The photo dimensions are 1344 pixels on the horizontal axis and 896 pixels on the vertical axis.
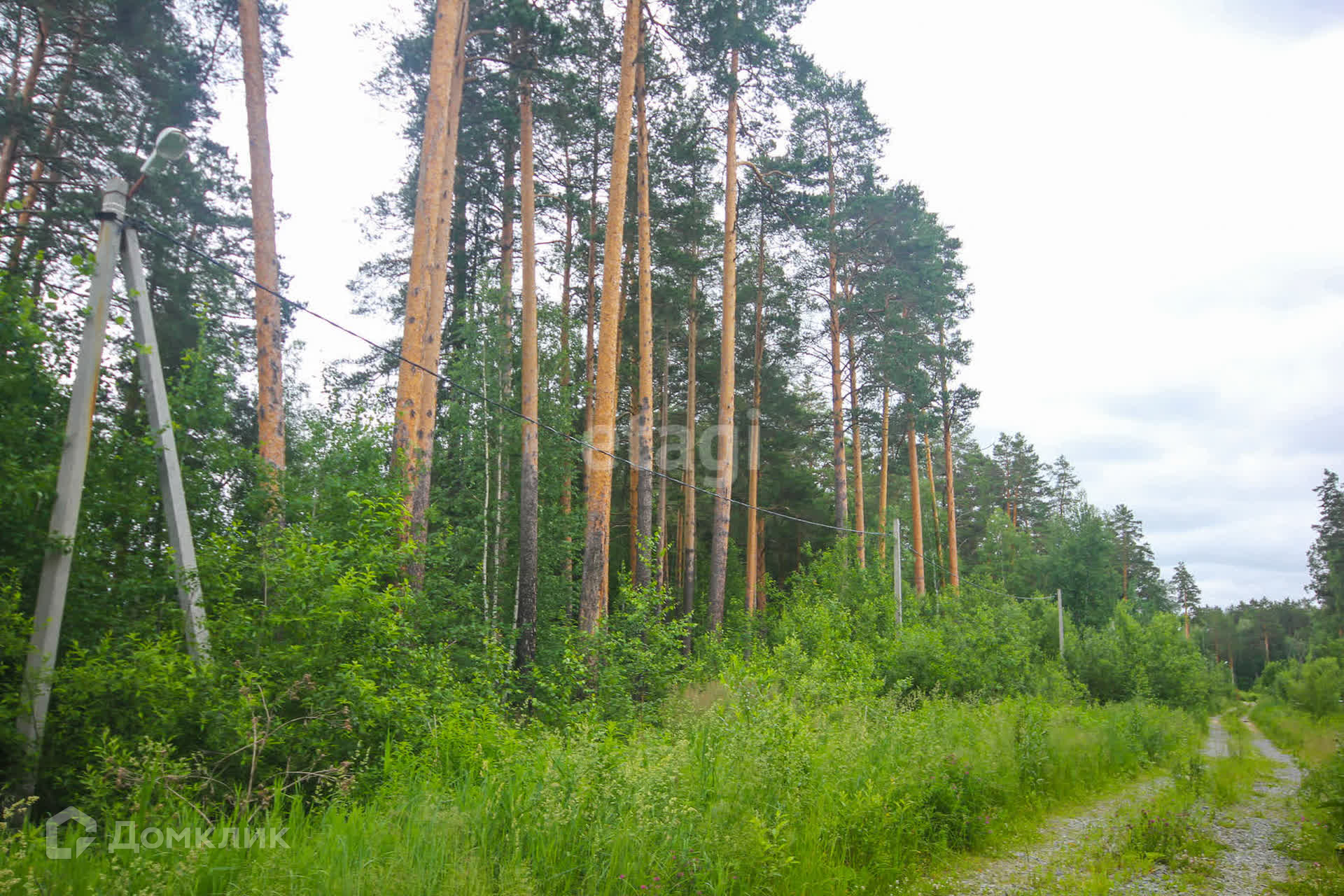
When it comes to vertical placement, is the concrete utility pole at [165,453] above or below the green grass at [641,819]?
above

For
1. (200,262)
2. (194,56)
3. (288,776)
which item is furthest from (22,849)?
(200,262)

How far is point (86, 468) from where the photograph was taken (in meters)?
5.51

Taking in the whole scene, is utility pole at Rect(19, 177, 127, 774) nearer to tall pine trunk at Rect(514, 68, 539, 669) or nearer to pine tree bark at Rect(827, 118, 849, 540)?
tall pine trunk at Rect(514, 68, 539, 669)

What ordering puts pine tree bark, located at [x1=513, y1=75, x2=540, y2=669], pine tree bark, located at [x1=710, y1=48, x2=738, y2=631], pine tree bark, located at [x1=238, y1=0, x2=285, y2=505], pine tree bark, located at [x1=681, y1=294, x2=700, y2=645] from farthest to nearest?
pine tree bark, located at [x1=681, y1=294, x2=700, y2=645] < pine tree bark, located at [x1=710, y1=48, x2=738, y2=631] < pine tree bark, located at [x1=513, y1=75, x2=540, y2=669] < pine tree bark, located at [x1=238, y1=0, x2=285, y2=505]

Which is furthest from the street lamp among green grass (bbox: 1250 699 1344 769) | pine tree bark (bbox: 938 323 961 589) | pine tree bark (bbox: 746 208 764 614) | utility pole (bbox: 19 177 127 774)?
pine tree bark (bbox: 938 323 961 589)

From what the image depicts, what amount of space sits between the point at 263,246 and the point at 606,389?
535cm

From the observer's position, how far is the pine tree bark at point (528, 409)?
13.8 metres

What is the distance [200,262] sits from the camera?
47.1 ft

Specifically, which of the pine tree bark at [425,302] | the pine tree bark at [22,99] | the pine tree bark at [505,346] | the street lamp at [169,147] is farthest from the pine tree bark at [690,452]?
the street lamp at [169,147]

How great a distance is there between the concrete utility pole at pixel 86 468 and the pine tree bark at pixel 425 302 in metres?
3.94

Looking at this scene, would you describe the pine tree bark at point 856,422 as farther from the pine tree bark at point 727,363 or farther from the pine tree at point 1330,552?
the pine tree at point 1330,552

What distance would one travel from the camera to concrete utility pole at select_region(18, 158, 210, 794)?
445 centimetres

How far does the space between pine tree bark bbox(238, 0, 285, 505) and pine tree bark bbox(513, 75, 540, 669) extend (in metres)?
4.93

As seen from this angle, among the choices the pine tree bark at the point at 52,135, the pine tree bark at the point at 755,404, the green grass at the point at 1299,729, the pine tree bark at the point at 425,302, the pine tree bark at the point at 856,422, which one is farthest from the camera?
the pine tree bark at the point at 755,404
